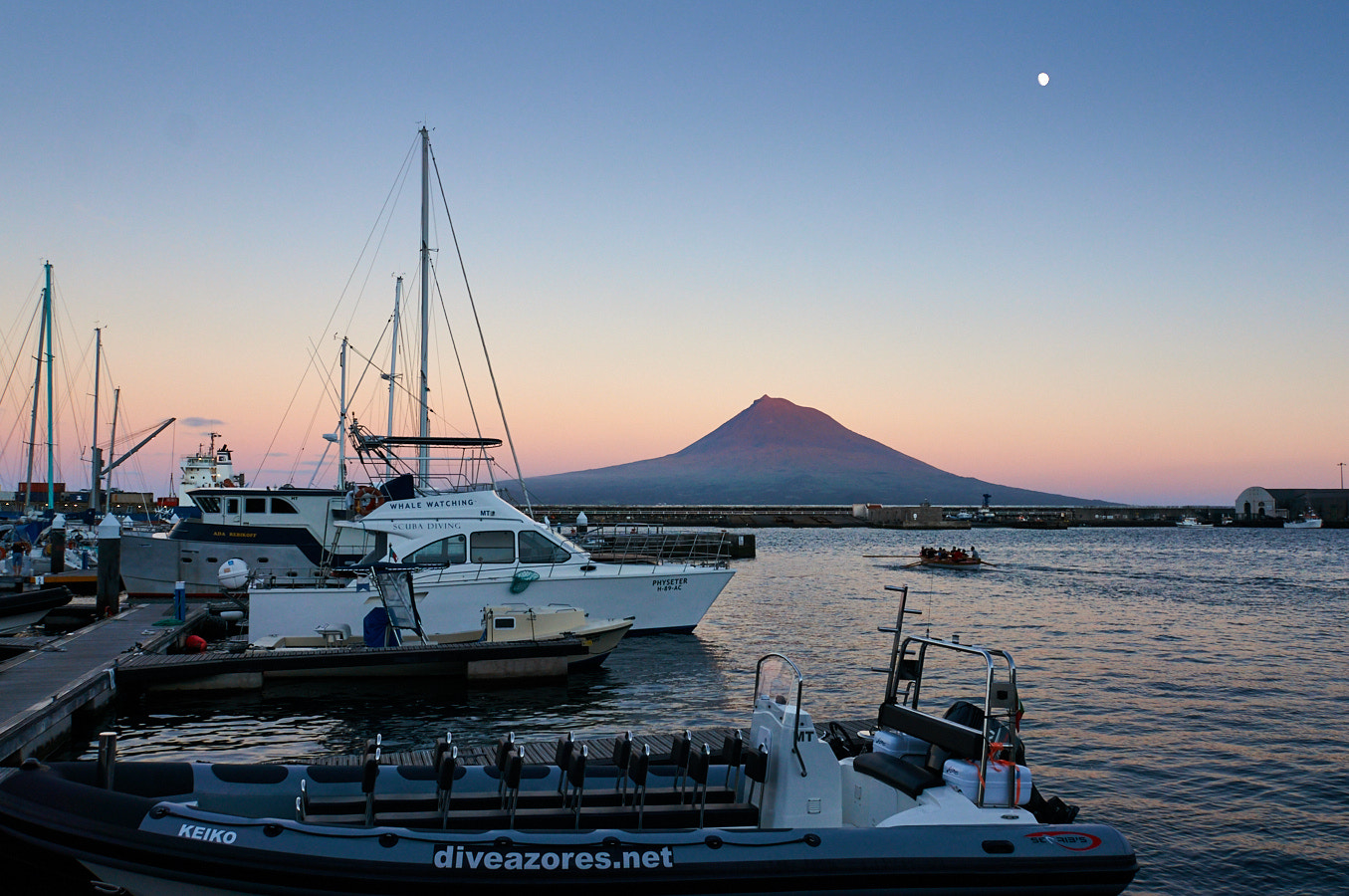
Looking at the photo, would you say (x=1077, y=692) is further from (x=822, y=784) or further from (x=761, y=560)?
(x=761, y=560)

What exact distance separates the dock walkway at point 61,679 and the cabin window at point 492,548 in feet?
19.7

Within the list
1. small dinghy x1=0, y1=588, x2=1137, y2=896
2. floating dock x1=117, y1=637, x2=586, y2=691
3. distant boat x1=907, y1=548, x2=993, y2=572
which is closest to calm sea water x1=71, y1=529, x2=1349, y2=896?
floating dock x1=117, y1=637, x2=586, y2=691

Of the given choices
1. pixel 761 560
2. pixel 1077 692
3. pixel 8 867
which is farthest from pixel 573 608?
pixel 761 560

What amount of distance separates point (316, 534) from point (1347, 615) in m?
32.6

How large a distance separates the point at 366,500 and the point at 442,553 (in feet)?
19.0

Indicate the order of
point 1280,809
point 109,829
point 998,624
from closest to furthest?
point 109,829 → point 1280,809 → point 998,624

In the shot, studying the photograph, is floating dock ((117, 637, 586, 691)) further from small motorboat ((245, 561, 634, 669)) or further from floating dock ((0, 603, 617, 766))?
small motorboat ((245, 561, 634, 669))

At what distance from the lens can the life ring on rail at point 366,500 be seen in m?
22.6

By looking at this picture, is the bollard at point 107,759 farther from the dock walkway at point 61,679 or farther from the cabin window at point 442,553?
the cabin window at point 442,553

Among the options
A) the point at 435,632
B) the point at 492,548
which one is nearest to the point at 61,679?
the point at 435,632

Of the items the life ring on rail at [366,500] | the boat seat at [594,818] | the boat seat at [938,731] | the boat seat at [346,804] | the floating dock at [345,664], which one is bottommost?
the floating dock at [345,664]

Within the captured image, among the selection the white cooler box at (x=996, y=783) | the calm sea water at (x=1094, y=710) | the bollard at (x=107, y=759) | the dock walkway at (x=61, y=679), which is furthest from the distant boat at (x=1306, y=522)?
the bollard at (x=107, y=759)

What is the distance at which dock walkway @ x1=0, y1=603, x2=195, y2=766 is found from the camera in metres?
10.6

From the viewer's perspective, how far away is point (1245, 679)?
1856 cm
